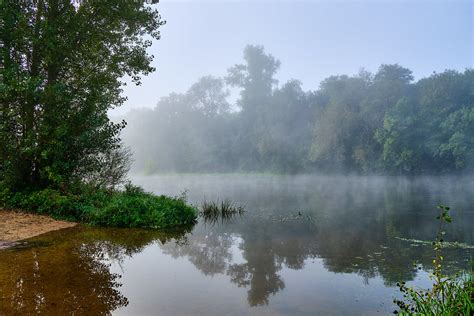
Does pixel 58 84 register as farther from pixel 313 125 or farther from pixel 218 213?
pixel 313 125

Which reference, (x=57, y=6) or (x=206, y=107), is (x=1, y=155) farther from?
(x=206, y=107)

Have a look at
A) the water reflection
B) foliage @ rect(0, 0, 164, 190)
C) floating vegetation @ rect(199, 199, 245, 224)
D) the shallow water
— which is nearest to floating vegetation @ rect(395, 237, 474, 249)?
the shallow water

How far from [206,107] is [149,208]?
276 ft

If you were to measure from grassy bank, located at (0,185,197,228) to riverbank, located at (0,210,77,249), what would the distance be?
65 cm

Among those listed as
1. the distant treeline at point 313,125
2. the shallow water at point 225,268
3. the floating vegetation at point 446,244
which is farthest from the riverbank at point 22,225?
the distant treeline at point 313,125

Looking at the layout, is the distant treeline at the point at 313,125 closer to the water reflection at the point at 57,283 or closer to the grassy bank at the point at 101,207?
the grassy bank at the point at 101,207

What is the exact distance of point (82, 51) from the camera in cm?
1708

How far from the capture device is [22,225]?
12555mm

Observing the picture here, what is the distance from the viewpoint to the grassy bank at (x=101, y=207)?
1366 cm

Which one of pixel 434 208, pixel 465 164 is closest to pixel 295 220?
pixel 434 208

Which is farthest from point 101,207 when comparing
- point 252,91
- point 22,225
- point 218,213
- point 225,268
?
point 252,91

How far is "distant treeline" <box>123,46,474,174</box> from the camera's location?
47656 mm

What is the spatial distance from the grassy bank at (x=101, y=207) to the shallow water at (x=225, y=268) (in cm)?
85

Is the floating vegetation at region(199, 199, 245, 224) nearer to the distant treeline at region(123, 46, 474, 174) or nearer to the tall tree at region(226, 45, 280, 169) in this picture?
the distant treeline at region(123, 46, 474, 174)
